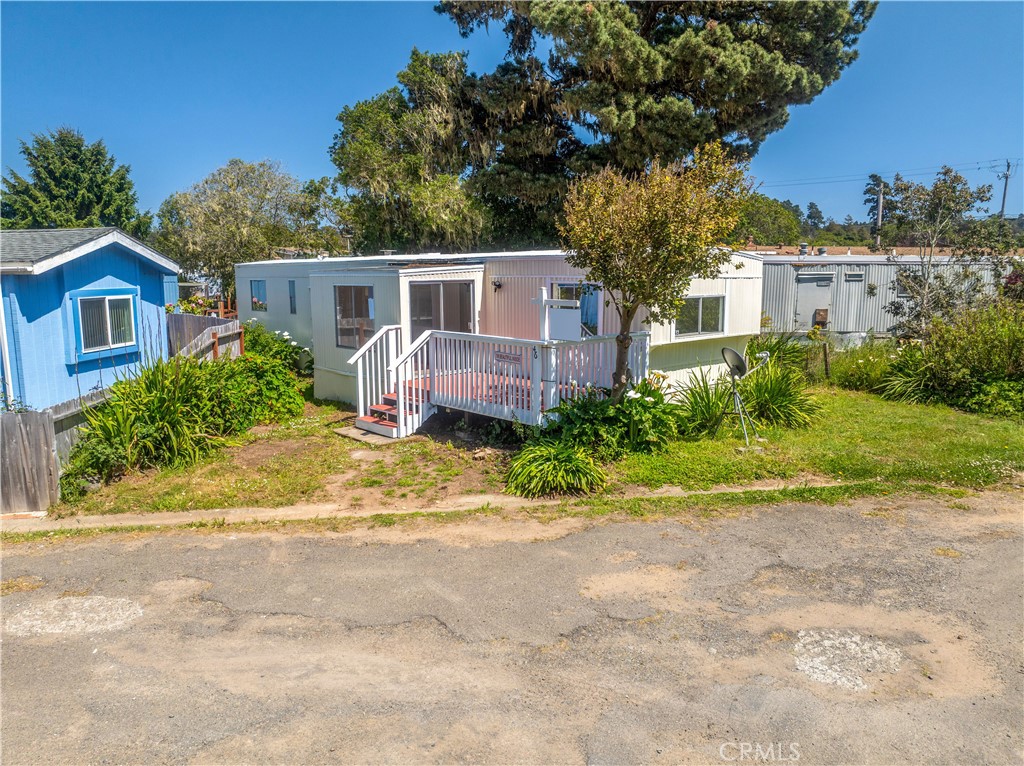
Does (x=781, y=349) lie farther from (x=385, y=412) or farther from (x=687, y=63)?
(x=687, y=63)

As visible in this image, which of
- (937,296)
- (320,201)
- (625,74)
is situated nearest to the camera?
(937,296)

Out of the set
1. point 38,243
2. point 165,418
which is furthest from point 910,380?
point 38,243

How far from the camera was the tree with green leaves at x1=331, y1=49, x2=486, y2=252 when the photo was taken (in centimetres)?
2216

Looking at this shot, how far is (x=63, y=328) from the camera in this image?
1226cm

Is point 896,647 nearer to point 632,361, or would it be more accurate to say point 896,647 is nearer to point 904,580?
point 904,580

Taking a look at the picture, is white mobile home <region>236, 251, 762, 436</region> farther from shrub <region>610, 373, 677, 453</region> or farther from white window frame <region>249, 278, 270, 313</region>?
white window frame <region>249, 278, 270, 313</region>

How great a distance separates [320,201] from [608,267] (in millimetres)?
23985

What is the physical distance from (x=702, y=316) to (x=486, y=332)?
368 cm

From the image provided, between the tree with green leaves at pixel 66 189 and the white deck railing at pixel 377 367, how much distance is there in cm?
3512

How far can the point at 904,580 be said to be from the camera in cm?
625

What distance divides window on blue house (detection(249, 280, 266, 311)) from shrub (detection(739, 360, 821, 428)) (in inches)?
452

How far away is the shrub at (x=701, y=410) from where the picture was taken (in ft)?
33.8

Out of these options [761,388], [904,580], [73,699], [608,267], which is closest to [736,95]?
[761,388]

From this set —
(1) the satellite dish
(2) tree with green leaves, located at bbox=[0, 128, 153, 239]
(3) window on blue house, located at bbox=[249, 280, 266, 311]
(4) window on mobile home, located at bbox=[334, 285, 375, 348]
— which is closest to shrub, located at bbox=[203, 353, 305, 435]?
(4) window on mobile home, located at bbox=[334, 285, 375, 348]
